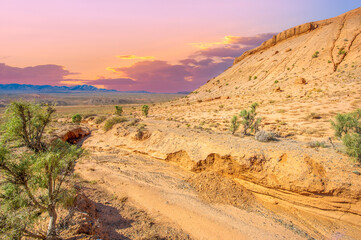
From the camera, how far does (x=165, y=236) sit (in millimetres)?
6113

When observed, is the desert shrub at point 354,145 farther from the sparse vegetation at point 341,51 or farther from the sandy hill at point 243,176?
the sparse vegetation at point 341,51

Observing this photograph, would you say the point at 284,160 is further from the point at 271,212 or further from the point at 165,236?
the point at 165,236

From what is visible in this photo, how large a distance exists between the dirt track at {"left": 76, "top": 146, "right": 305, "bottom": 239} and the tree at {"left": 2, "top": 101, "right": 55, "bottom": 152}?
164 inches

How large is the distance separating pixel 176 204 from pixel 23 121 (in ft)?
21.5

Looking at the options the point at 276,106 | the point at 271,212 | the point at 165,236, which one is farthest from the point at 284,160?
the point at 276,106

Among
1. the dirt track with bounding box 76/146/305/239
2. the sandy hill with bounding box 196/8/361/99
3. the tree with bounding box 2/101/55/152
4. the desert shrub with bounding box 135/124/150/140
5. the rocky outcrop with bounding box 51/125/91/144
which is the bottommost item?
the dirt track with bounding box 76/146/305/239

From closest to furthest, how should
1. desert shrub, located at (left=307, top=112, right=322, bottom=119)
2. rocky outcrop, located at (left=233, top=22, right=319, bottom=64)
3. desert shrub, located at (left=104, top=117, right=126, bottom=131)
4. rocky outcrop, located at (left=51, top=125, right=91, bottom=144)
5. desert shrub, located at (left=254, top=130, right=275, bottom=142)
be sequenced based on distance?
desert shrub, located at (left=254, top=130, right=275, bottom=142)
desert shrub, located at (left=307, top=112, right=322, bottom=119)
rocky outcrop, located at (left=51, top=125, right=91, bottom=144)
desert shrub, located at (left=104, top=117, right=126, bottom=131)
rocky outcrop, located at (left=233, top=22, right=319, bottom=64)

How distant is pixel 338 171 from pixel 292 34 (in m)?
49.7

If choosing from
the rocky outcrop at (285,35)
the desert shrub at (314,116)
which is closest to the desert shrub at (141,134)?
the desert shrub at (314,116)

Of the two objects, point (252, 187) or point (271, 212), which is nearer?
point (271, 212)

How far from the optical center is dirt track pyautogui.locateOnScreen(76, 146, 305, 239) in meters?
6.61

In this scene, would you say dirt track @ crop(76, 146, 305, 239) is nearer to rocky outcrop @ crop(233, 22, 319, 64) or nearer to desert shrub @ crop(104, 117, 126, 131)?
desert shrub @ crop(104, 117, 126, 131)

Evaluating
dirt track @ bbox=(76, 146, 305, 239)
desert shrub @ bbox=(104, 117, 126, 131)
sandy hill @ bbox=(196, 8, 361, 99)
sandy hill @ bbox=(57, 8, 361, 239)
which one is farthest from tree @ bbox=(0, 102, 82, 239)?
sandy hill @ bbox=(196, 8, 361, 99)

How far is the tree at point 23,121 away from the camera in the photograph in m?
5.77
